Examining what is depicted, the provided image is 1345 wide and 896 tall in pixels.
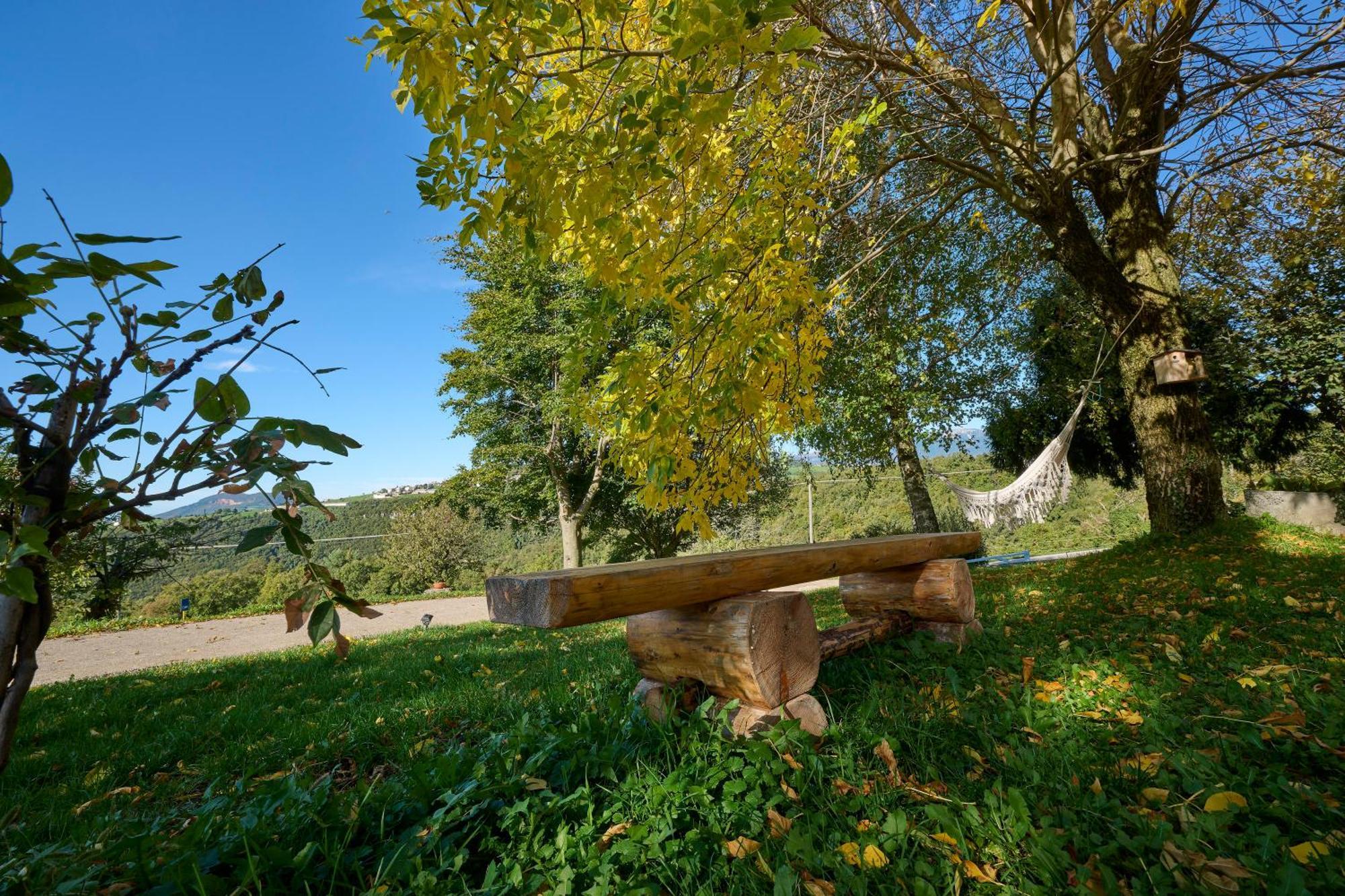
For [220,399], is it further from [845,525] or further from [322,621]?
[845,525]

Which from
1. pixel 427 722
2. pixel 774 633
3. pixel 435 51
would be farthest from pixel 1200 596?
pixel 435 51

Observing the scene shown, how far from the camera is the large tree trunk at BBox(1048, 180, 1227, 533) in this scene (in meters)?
5.57

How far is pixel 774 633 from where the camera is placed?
2.06 meters

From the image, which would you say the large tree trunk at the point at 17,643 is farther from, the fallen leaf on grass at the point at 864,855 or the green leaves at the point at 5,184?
the fallen leaf on grass at the point at 864,855

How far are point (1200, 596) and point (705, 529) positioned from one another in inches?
129

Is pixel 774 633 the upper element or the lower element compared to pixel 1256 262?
lower

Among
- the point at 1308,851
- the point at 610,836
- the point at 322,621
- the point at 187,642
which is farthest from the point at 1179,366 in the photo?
the point at 187,642

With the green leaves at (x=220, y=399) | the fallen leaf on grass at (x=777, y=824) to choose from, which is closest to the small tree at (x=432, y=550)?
the fallen leaf on grass at (x=777, y=824)

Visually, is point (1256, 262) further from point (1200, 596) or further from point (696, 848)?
point (696, 848)

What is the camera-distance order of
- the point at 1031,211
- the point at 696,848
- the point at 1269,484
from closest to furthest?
the point at 696,848 < the point at 1031,211 < the point at 1269,484

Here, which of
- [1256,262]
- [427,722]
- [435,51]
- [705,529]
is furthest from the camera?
[1256,262]

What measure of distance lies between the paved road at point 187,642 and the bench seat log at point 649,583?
378 cm

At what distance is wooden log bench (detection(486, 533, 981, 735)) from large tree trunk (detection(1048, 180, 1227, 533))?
4692 mm

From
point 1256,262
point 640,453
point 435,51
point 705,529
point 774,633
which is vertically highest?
point 1256,262
